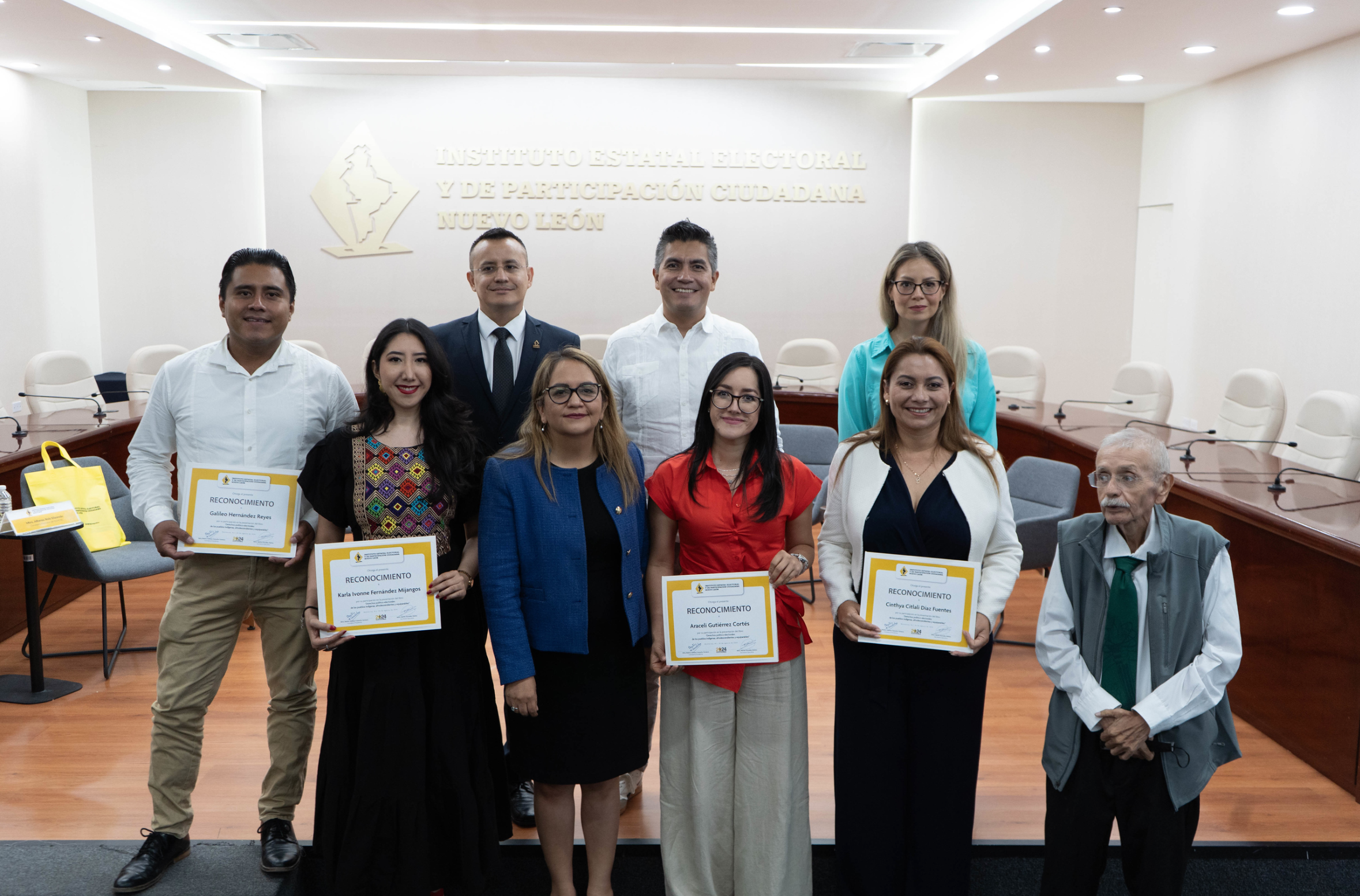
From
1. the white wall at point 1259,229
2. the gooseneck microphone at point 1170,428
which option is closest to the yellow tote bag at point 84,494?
the gooseneck microphone at point 1170,428

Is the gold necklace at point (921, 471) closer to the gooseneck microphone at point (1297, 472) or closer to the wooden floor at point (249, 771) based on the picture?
the wooden floor at point (249, 771)

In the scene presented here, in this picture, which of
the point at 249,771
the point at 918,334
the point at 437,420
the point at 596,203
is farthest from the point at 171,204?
the point at 918,334

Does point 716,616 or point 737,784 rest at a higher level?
point 716,616

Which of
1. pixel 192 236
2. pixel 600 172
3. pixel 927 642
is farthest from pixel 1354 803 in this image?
pixel 192 236

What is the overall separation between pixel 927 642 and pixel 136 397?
21.2ft

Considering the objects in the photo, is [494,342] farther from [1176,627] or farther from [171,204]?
[171,204]

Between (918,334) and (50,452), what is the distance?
165 inches

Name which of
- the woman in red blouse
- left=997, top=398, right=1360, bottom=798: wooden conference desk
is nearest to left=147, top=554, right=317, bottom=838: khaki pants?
the woman in red blouse

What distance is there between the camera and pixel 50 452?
455cm

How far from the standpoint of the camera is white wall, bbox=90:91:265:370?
8711mm

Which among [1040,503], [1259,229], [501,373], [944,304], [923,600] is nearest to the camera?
[923,600]

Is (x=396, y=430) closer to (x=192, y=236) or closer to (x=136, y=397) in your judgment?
(x=136, y=397)

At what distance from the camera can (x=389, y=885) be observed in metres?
2.26

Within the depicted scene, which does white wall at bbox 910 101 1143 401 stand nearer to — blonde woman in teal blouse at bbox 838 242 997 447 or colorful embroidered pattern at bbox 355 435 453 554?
blonde woman in teal blouse at bbox 838 242 997 447
